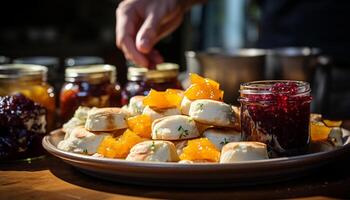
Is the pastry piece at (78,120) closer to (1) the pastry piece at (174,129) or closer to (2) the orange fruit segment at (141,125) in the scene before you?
(2) the orange fruit segment at (141,125)

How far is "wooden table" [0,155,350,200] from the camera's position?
4.19 ft

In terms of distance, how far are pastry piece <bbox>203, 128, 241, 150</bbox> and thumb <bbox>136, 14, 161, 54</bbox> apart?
2.27 feet

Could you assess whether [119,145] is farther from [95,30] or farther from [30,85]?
[95,30]

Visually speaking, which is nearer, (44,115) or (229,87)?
(44,115)

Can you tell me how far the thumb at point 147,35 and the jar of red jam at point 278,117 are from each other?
712 millimetres

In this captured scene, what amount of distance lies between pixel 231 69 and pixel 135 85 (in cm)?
52

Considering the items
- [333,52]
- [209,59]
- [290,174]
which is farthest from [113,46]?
[290,174]

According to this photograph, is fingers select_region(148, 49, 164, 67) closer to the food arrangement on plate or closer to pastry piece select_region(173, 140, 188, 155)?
the food arrangement on plate

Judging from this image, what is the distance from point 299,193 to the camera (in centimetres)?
128

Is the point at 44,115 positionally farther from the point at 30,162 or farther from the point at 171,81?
the point at 171,81

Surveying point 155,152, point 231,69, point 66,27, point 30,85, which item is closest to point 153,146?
point 155,152

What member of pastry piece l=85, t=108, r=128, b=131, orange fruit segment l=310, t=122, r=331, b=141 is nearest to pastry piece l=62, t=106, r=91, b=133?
pastry piece l=85, t=108, r=128, b=131

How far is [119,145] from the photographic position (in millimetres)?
1439

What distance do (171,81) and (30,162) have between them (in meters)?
0.66
